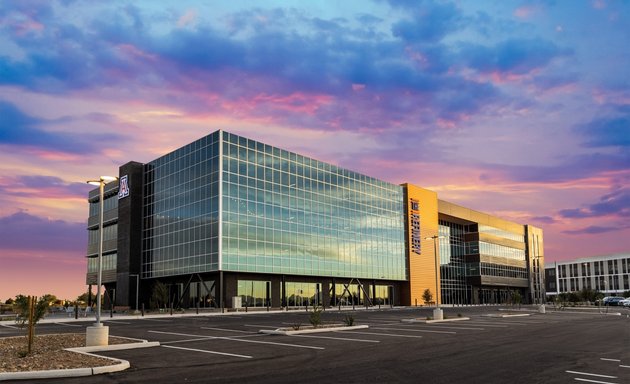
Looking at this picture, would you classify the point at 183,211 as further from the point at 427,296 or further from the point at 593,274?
the point at 593,274

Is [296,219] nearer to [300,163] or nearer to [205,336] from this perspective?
[300,163]

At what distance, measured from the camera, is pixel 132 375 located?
13875mm

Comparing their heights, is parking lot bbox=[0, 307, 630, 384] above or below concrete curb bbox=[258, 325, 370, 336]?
above

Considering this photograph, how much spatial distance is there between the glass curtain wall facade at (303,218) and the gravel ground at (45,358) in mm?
41336

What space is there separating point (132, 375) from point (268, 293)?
55406mm

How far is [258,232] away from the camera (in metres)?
65.9

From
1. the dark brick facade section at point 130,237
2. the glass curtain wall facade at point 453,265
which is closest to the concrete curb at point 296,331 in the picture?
the dark brick facade section at point 130,237

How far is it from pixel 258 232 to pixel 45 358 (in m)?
49.8

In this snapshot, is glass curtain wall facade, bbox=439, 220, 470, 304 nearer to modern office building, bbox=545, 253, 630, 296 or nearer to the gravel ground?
modern office building, bbox=545, 253, 630, 296

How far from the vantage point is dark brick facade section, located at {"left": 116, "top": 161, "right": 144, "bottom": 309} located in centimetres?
7588

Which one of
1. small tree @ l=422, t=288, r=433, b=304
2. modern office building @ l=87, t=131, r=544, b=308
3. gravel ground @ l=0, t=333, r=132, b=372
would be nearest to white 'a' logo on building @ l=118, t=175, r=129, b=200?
modern office building @ l=87, t=131, r=544, b=308

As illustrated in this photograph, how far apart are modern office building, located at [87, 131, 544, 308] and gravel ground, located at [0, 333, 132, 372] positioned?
36.0 metres

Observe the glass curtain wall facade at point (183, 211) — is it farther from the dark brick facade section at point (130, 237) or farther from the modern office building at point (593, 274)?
the modern office building at point (593, 274)

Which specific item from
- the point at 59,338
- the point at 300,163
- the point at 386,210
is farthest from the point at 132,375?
the point at 386,210
